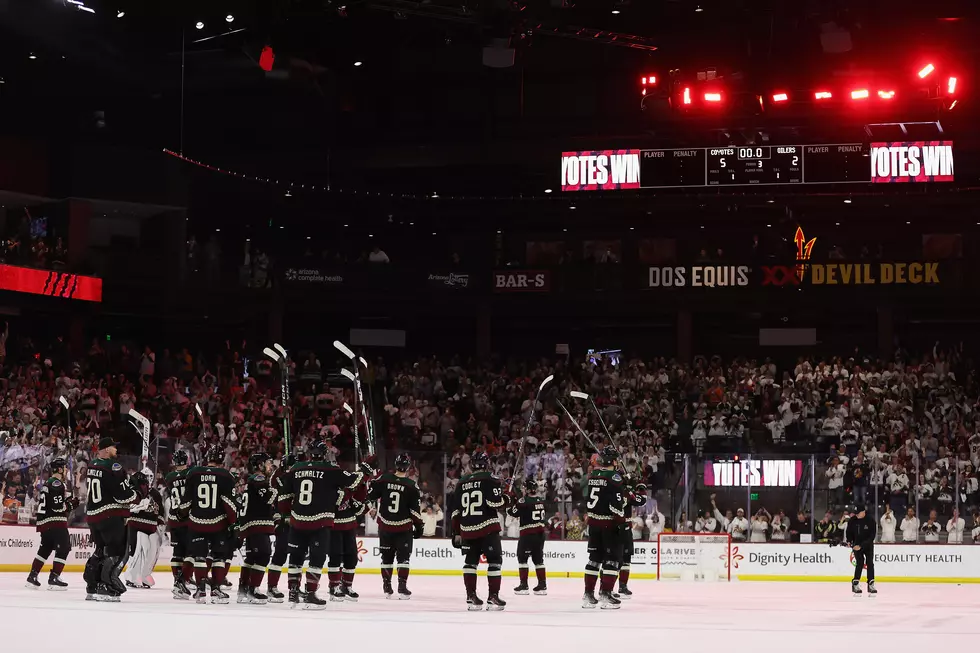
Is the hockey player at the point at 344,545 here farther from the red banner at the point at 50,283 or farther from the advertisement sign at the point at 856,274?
the advertisement sign at the point at 856,274

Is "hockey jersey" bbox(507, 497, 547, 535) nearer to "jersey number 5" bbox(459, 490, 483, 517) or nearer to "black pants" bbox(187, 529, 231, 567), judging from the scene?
"jersey number 5" bbox(459, 490, 483, 517)

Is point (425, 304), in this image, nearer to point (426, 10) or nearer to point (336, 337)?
point (336, 337)

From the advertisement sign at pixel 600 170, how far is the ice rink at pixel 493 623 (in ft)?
56.1

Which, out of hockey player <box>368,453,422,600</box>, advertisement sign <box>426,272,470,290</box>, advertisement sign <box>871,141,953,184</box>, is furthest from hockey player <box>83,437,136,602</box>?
advertisement sign <box>871,141,953,184</box>

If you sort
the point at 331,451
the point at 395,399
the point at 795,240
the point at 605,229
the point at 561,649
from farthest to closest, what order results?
the point at 605,229 → the point at 795,240 → the point at 395,399 → the point at 331,451 → the point at 561,649

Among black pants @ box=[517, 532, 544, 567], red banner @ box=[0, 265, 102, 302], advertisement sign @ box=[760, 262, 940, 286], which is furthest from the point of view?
advertisement sign @ box=[760, 262, 940, 286]

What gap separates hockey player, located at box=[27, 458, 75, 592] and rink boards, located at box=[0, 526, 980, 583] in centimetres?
539

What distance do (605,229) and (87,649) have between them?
31074mm

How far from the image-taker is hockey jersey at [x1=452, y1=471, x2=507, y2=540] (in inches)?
572

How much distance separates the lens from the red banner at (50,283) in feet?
104

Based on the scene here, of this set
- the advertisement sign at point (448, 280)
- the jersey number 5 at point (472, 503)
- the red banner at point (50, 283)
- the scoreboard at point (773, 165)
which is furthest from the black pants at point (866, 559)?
the red banner at point (50, 283)

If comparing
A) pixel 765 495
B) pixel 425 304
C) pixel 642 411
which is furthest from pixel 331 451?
pixel 425 304

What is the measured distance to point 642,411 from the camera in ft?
97.2

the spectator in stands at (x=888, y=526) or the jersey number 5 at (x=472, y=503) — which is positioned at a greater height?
the jersey number 5 at (x=472, y=503)
